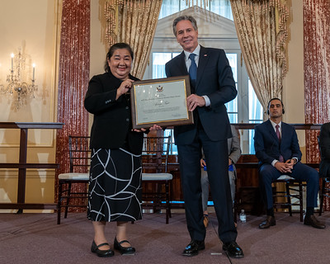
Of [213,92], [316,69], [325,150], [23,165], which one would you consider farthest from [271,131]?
[23,165]

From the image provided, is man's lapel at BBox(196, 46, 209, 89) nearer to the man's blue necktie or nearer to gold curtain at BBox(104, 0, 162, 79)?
the man's blue necktie

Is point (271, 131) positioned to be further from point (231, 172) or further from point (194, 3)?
point (194, 3)

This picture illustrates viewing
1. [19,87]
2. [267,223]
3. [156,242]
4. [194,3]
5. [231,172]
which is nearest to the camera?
[156,242]

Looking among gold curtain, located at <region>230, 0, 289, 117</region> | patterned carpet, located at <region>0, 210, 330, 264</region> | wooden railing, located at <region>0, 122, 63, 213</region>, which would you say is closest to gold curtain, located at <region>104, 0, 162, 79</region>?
gold curtain, located at <region>230, 0, 289, 117</region>

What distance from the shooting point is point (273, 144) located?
13.1 feet

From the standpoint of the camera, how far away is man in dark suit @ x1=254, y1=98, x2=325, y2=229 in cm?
364

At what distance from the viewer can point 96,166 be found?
2.43m

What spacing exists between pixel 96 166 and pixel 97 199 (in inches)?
9.2

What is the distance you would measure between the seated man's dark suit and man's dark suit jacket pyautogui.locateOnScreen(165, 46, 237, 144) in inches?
63.9

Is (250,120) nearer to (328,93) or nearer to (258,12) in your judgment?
(328,93)

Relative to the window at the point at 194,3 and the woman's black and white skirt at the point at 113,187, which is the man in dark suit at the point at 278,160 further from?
the window at the point at 194,3

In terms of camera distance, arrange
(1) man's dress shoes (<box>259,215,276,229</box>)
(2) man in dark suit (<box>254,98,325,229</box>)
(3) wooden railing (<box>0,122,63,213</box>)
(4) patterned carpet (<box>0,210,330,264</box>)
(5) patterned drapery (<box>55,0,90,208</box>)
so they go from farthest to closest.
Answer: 1. (5) patterned drapery (<box>55,0,90,208</box>)
2. (3) wooden railing (<box>0,122,63,213</box>)
3. (2) man in dark suit (<box>254,98,325,229</box>)
4. (1) man's dress shoes (<box>259,215,276,229</box>)
5. (4) patterned carpet (<box>0,210,330,264</box>)

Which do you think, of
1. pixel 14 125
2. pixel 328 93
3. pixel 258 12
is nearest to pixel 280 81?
pixel 328 93

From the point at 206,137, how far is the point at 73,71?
10.3 ft
